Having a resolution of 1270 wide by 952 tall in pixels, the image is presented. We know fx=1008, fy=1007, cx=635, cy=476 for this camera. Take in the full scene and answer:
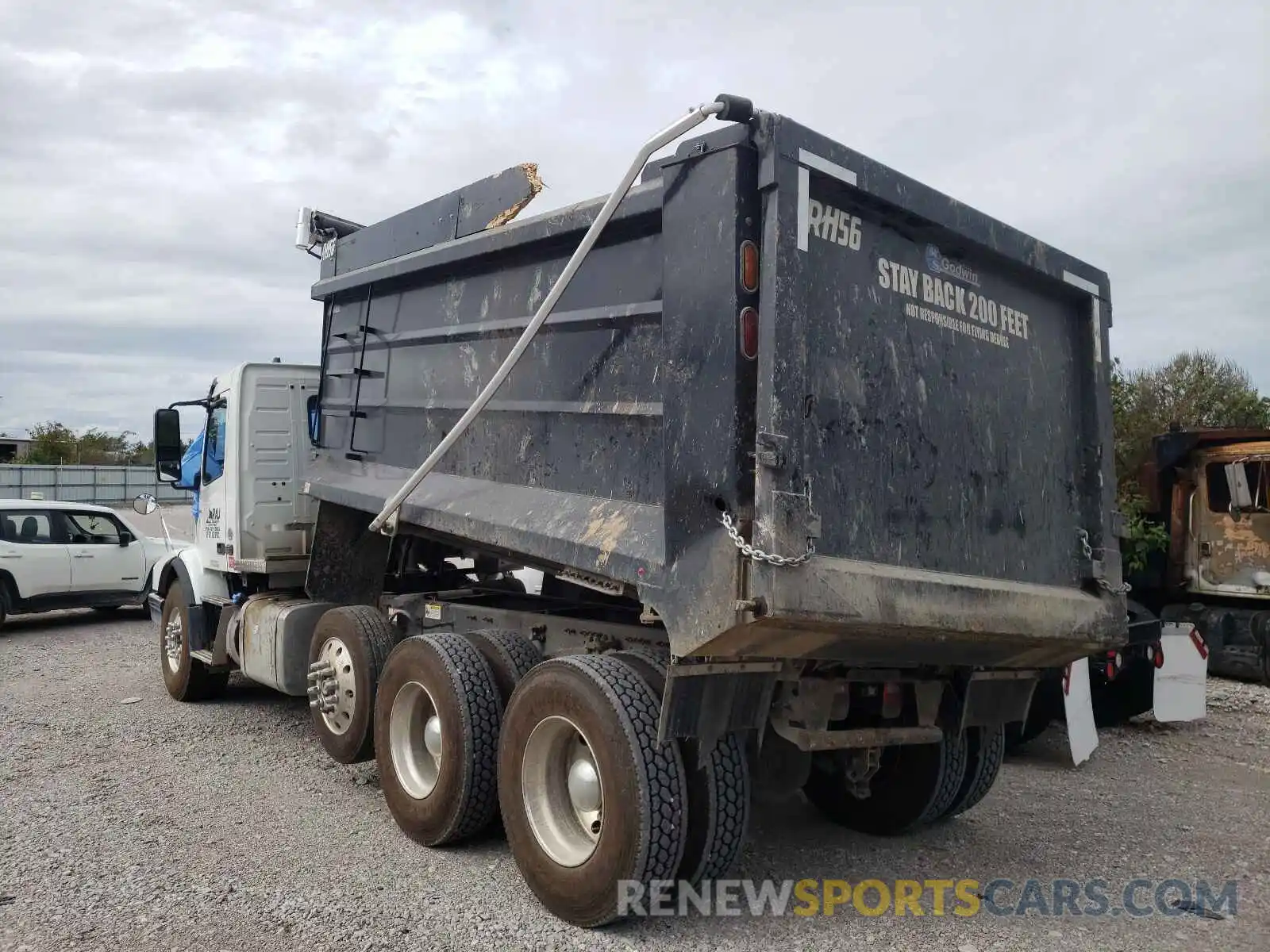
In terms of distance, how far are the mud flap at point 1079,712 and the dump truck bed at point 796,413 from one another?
2397 millimetres

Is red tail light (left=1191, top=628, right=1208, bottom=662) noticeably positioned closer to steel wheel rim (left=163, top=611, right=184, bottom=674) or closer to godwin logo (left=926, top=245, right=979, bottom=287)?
godwin logo (left=926, top=245, right=979, bottom=287)

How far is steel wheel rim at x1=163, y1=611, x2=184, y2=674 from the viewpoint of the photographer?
316 inches

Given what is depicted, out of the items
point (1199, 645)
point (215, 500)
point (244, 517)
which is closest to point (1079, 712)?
point (1199, 645)

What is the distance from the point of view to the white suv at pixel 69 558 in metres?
11.9

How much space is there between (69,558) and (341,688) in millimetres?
8450

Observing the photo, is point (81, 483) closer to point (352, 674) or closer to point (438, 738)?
point (352, 674)

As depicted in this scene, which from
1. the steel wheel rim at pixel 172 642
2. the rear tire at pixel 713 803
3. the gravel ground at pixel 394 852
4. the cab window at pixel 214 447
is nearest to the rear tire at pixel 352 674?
the gravel ground at pixel 394 852

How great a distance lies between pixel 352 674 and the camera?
5551 millimetres

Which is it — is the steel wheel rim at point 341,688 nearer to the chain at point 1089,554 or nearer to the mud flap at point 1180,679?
the chain at point 1089,554

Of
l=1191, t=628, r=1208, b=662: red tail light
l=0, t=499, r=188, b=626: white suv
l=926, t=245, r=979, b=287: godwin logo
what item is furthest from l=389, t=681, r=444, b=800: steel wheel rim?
l=0, t=499, r=188, b=626: white suv

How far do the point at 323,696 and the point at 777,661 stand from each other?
312 centimetres

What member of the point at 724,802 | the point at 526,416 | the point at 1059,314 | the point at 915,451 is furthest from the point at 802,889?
the point at 1059,314

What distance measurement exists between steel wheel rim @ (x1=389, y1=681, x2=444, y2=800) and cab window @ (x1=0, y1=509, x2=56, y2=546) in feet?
30.4

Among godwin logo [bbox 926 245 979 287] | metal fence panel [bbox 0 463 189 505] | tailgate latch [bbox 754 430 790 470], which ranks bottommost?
tailgate latch [bbox 754 430 790 470]
